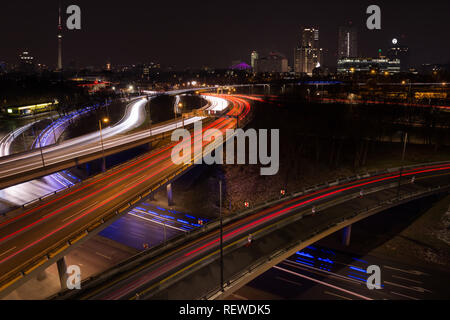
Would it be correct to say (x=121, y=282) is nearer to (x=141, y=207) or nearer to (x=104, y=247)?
(x=104, y=247)

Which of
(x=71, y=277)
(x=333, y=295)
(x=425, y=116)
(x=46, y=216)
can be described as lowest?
(x=333, y=295)

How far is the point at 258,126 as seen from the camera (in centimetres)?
4812

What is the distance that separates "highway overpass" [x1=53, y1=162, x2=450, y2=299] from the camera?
11.9 m

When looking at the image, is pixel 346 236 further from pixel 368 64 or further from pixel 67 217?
pixel 368 64

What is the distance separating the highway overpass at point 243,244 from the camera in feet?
39.1

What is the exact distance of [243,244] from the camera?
14914mm

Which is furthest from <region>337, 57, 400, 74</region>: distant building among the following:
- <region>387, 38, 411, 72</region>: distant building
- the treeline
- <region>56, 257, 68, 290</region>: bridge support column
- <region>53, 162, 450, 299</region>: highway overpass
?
<region>56, 257, 68, 290</region>: bridge support column

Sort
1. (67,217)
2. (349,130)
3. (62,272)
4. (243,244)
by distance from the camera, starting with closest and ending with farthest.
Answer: (62,272) → (243,244) → (67,217) → (349,130)

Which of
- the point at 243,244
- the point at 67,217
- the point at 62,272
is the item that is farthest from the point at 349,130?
the point at 62,272

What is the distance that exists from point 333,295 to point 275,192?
50.2 feet

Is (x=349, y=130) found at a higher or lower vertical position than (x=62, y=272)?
higher

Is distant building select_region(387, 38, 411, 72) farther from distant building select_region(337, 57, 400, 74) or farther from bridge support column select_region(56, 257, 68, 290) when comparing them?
bridge support column select_region(56, 257, 68, 290)
